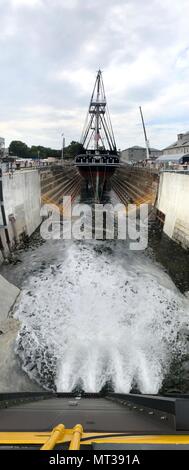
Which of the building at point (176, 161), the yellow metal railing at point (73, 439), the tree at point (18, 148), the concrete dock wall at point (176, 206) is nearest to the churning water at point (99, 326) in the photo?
the concrete dock wall at point (176, 206)

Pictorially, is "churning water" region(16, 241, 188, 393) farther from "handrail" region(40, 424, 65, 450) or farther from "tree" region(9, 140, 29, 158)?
"tree" region(9, 140, 29, 158)

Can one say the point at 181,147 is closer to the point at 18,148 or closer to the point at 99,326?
the point at 18,148

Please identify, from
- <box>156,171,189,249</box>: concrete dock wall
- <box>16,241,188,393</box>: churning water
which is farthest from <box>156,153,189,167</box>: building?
<box>16,241,188,393</box>: churning water

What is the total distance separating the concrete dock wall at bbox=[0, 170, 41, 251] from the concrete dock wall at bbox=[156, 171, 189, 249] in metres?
9.43

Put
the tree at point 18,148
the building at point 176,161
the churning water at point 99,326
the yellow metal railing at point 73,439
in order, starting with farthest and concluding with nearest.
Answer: the tree at point 18,148 → the building at point 176,161 → the churning water at point 99,326 → the yellow metal railing at point 73,439

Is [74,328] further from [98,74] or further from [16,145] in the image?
[16,145]

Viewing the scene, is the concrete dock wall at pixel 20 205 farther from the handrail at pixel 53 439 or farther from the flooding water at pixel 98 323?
the handrail at pixel 53 439

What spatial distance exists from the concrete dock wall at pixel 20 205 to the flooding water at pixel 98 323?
2.92 m

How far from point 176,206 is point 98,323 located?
1390cm

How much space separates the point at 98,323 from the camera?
1246 centimetres

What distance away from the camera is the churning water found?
9.90m

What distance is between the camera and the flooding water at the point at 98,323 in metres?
9.91

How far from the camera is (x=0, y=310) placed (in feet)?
40.8

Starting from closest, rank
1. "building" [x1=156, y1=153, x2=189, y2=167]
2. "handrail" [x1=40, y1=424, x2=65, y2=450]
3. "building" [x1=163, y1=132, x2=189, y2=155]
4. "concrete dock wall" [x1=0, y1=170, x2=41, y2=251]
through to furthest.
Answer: "handrail" [x1=40, y1=424, x2=65, y2=450], "concrete dock wall" [x1=0, y1=170, x2=41, y2=251], "building" [x1=156, y1=153, x2=189, y2=167], "building" [x1=163, y1=132, x2=189, y2=155]
